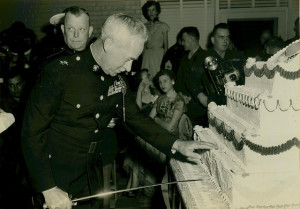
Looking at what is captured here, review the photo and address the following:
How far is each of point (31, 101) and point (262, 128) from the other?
135 centimetres

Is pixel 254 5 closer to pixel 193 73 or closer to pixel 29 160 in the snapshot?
pixel 193 73

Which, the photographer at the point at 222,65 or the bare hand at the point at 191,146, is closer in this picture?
the bare hand at the point at 191,146

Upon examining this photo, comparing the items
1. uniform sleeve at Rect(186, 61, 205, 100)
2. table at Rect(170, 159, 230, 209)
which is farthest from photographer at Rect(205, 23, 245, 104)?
table at Rect(170, 159, 230, 209)

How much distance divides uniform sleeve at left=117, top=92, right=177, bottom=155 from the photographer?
60.0 inches

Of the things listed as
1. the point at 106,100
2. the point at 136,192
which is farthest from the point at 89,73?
the point at 136,192

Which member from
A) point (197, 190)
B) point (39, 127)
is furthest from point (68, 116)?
point (197, 190)

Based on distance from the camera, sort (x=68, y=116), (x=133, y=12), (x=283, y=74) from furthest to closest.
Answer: (x=133, y=12) < (x=68, y=116) < (x=283, y=74)

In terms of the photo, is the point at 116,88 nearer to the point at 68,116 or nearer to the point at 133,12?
the point at 68,116

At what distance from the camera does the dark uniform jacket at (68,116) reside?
1.98m

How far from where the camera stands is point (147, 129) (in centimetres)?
260

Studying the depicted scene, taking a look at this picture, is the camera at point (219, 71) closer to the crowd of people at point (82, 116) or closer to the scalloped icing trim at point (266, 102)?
the crowd of people at point (82, 116)

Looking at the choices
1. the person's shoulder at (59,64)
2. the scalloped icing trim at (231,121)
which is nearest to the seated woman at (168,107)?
the scalloped icing trim at (231,121)

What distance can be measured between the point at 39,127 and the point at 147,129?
0.86 meters

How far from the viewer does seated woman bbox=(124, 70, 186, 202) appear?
435 cm
